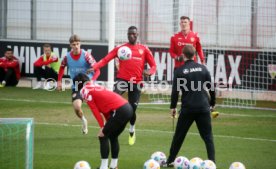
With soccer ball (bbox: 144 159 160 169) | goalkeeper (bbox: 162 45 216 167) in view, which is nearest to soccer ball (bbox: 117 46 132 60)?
goalkeeper (bbox: 162 45 216 167)

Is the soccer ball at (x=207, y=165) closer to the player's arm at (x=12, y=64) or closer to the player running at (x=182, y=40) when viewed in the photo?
the player running at (x=182, y=40)

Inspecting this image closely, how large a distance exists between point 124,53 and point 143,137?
2.01 metres

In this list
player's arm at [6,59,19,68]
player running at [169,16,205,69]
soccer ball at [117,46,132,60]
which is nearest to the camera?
soccer ball at [117,46,132,60]

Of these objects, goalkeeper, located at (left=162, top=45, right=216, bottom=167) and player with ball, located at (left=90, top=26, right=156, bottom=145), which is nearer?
goalkeeper, located at (left=162, top=45, right=216, bottom=167)

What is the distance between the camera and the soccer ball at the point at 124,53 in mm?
16375

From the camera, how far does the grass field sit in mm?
14305

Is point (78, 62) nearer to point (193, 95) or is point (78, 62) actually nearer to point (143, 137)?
point (143, 137)

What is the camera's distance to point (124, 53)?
16.4 meters

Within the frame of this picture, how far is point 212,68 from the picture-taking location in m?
24.5

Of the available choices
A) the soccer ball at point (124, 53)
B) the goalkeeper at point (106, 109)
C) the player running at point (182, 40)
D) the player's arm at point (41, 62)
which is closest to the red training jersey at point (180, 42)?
the player running at point (182, 40)

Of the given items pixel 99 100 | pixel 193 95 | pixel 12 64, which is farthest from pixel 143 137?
pixel 12 64

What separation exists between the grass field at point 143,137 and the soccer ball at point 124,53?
1798 mm

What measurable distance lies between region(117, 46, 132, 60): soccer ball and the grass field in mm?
1798

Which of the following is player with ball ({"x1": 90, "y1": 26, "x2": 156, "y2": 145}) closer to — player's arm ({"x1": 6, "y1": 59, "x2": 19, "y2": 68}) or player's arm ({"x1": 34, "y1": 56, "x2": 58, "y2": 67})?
player's arm ({"x1": 34, "y1": 56, "x2": 58, "y2": 67})
